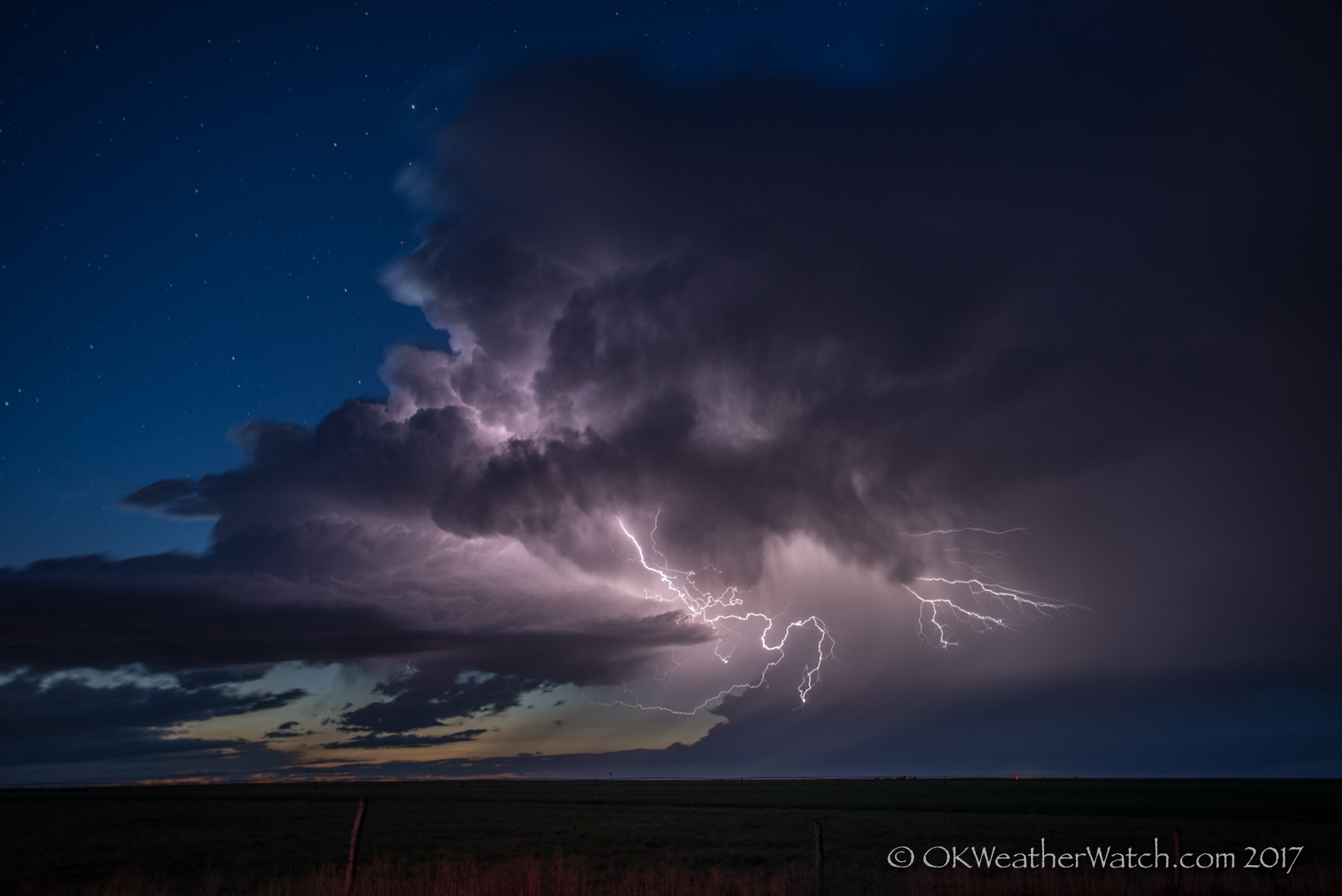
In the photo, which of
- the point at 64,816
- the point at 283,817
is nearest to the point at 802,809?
the point at 283,817

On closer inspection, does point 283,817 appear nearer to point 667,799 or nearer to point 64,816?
point 64,816

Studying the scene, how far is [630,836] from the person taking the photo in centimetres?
3319

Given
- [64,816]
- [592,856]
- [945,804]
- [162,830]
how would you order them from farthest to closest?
[945,804], [64,816], [162,830], [592,856]

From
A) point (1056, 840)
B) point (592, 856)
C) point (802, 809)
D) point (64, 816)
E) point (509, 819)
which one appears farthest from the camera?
point (802, 809)

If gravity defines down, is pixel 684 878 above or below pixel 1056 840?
above

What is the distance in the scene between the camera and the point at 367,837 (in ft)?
104

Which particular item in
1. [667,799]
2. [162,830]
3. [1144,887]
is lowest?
[667,799]

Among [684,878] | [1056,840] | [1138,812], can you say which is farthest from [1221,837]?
[684,878]

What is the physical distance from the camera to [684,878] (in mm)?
13570

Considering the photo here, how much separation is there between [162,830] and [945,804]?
50.3 meters

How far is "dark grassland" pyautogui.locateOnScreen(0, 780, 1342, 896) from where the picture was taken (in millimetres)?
21109

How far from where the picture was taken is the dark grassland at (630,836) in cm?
2111

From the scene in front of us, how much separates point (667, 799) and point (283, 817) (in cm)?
3341

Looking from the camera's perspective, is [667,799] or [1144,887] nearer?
[1144,887]
